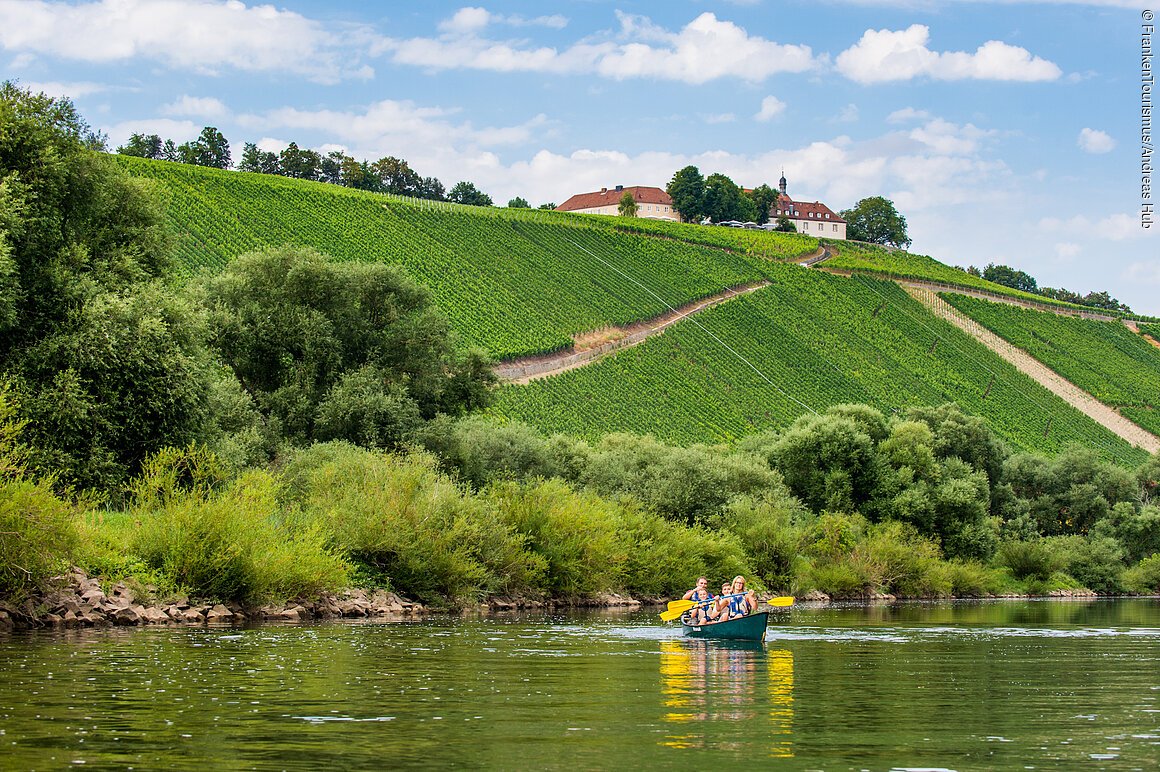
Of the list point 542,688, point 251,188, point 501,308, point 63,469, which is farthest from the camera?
point 251,188

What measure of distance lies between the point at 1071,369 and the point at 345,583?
15502 centimetres

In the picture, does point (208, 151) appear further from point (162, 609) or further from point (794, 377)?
point (162, 609)

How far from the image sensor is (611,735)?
16.9 m

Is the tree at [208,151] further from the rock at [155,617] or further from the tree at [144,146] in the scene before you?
the rock at [155,617]

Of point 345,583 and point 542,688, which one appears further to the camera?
point 345,583

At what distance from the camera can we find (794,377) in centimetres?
14362

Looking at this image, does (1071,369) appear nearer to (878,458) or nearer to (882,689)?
(878,458)

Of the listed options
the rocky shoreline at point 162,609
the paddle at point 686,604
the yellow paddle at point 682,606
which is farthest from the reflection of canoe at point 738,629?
the rocky shoreline at point 162,609

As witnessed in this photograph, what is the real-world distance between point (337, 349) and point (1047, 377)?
132065mm

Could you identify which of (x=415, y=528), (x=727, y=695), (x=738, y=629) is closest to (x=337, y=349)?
(x=415, y=528)

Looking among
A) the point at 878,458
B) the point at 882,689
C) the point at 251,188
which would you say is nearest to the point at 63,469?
the point at 882,689

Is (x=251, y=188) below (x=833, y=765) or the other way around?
the other way around

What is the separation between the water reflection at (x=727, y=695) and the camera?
16844mm

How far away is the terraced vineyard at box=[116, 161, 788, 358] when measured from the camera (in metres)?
123
